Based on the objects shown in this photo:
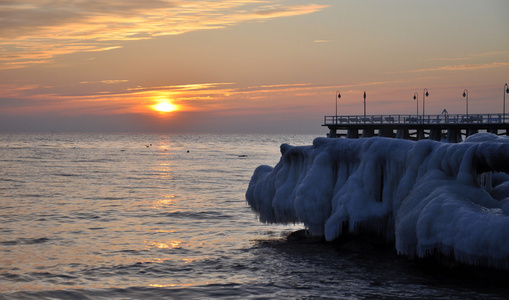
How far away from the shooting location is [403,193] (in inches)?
977

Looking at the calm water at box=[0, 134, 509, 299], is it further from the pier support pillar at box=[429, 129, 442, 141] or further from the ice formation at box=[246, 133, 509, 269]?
the pier support pillar at box=[429, 129, 442, 141]

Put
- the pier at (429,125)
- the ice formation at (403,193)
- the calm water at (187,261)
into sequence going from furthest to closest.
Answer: the pier at (429,125) < the calm water at (187,261) < the ice formation at (403,193)

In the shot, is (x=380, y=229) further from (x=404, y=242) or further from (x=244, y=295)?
(x=244, y=295)

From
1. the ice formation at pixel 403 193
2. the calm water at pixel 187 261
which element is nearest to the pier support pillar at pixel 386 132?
the calm water at pixel 187 261

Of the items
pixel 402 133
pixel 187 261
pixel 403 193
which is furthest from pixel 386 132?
pixel 187 261

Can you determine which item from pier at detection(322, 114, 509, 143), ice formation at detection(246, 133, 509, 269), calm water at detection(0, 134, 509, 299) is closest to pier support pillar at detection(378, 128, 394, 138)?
pier at detection(322, 114, 509, 143)

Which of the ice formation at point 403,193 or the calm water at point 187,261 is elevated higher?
the ice formation at point 403,193

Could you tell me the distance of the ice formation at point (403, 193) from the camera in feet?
67.1

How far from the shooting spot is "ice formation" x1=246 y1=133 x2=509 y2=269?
20.4 meters

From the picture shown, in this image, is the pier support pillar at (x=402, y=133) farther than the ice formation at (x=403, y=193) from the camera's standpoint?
Yes

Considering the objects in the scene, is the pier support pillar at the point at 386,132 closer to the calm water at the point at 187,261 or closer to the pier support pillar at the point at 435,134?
the pier support pillar at the point at 435,134

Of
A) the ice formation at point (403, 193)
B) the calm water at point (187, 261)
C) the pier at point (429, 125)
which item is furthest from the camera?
the pier at point (429, 125)

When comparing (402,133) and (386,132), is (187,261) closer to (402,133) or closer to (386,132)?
(402,133)

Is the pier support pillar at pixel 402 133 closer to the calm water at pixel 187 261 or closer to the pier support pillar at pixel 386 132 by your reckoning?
the pier support pillar at pixel 386 132
